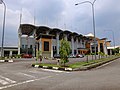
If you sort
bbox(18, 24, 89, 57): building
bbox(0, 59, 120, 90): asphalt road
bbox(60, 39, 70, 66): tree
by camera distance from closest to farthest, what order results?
bbox(0, 59, 120, 90): asphalt road < bbox(60, 39, 70, 66): tree < bbox(18, 24, 89, 57): building

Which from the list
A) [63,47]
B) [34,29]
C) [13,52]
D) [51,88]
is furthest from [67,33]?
[51,88]

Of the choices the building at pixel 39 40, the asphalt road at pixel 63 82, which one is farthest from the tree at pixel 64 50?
the building at pixel 39 40

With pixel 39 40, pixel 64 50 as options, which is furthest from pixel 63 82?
pixel 39 40

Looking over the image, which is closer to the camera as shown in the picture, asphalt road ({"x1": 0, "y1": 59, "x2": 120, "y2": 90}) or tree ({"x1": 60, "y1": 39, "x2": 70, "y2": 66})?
asphalt road ({"x1": 0, "y1": 59, "x2": 120, "y2": 90})

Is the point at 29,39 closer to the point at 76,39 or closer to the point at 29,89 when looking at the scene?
the point at 76,39

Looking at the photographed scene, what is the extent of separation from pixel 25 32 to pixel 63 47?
2488 inches

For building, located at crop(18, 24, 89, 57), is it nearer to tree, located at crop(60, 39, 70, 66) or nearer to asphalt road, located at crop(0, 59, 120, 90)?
tree, located at crop(60, 39, 70, 66)

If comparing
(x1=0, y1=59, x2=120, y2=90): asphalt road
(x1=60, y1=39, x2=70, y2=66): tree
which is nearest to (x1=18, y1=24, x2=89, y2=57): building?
(x1=60, y1=39, x2=70, y2=66): tree

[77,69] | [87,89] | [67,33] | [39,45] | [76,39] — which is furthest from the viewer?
[76,39]

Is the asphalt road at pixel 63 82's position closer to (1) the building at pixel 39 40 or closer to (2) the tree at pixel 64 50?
(2) the tree at pixel 64 50

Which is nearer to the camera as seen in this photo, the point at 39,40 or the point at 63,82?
the point at 63,82

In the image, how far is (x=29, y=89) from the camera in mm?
7258

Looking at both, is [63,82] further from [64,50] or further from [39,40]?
[39,40]

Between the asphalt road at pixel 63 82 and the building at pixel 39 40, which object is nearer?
the asphalt road at pixel 63 82
